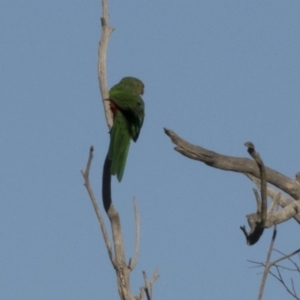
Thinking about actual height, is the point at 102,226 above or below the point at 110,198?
below

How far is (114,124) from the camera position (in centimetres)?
657

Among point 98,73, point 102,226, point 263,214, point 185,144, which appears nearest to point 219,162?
point 185,144

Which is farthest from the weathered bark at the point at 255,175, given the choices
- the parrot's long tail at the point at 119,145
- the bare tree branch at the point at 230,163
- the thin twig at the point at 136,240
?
the parrot's long tail at the point at 119,145

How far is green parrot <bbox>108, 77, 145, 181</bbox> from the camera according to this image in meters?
6.21

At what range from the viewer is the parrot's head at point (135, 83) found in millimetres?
7514

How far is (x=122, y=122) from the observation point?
21.6ft

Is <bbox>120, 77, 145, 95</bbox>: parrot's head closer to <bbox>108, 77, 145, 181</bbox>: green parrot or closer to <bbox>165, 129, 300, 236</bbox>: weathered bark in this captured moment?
<bbox>108, 77, 145, 181</bbox>: green parrot

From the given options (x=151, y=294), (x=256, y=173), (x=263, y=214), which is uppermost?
(x=256, y=173)

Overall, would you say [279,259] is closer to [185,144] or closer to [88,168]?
[185,144]

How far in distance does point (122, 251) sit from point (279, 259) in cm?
141

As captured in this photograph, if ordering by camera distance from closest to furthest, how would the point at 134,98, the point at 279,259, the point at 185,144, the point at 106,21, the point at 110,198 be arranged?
the point at 279,259 → the point at 185,144 → the point at 110,198 → the point at 106,21 → the point at 134,98

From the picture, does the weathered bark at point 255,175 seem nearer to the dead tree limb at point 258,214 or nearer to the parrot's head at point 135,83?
the dead tree limb at point 258,214

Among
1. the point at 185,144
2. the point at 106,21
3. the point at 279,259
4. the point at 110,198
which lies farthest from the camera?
the point at 106,21

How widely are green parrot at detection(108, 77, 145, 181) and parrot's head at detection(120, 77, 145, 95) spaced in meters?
0.28
